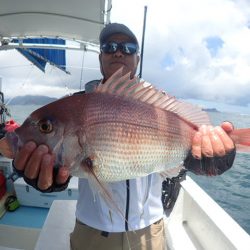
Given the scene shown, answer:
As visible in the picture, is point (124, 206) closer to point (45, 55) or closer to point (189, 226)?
point (189, 226)

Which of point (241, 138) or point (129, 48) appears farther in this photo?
point (129, 48)

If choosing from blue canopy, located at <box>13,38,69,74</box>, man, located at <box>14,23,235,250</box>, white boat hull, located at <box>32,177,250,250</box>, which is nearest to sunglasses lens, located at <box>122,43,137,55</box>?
man, located at <box>14,23,235,250</box>

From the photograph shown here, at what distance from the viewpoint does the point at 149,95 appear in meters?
1.57

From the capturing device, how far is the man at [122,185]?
4.84 feet

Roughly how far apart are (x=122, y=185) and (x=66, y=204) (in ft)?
6.43

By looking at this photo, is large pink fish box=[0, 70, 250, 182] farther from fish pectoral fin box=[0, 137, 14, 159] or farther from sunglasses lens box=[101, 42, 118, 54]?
sunglasses lens box=[101, 42, 118, 54]

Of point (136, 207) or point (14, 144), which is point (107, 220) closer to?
point (136, 207)

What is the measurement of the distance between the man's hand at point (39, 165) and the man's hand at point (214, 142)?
710 mm

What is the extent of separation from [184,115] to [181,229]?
2.54 m

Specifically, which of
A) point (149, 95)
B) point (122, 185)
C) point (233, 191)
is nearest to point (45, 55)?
point (122, 185)

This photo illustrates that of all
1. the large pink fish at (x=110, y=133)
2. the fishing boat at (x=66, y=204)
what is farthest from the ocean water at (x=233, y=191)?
the large pink fish at (x=110, y=133)

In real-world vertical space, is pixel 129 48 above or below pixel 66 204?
above

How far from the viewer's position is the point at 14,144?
142cm

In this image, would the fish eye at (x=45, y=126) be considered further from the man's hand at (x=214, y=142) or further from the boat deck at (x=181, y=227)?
the boat deck at (x=181, y=227)
